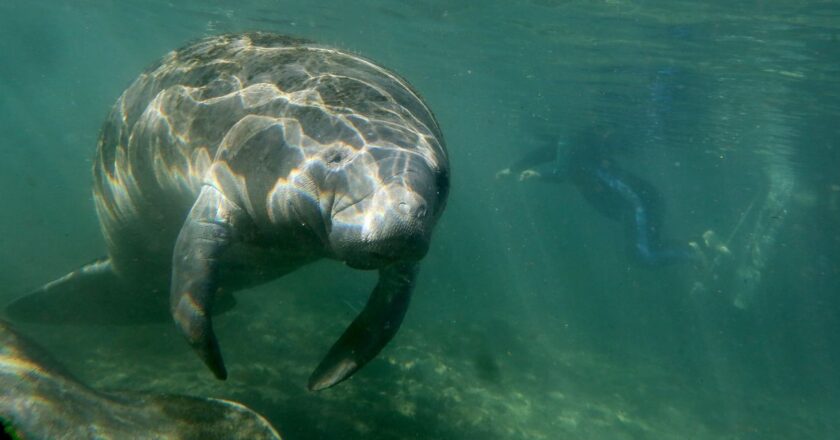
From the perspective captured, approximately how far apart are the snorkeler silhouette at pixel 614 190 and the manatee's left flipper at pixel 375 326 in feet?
53.1

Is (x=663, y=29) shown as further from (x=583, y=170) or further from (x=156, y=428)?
(x=156, y=428)

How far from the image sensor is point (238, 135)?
3.19 m

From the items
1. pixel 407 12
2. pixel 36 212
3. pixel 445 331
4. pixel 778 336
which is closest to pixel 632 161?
pixel 778 336

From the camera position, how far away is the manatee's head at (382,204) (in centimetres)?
229

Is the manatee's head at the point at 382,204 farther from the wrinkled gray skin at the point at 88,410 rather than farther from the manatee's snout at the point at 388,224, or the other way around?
the wrinkled gray skin at the point at 88,410

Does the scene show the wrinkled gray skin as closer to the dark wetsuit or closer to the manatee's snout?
the manatee's snout

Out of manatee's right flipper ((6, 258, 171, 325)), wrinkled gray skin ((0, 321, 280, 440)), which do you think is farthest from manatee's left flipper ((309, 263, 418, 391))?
manatee's right flipper ((6, 258, 171, 325))

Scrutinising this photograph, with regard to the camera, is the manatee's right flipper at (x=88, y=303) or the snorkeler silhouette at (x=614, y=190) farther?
the snorkeler silhouette at (x=614, y=190)

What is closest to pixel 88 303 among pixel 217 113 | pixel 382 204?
pixel 217 113

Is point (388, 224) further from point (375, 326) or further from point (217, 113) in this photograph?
point (217, 113)

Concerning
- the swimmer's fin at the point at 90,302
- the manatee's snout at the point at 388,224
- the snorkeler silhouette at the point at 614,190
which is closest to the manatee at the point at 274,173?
the manatee's snout at the point at 388,224

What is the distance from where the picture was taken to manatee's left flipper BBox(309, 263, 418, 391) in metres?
3.46

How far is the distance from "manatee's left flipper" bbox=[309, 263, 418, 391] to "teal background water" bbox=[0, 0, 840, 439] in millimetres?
2025

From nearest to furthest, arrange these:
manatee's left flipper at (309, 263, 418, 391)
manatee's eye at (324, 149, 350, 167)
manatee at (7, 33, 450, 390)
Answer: manatee at (7, 33, 450, 390) → manatee's eye at (324, 149, 350, 167) → manatee's left flipper at (309, 263, 418, 391)
